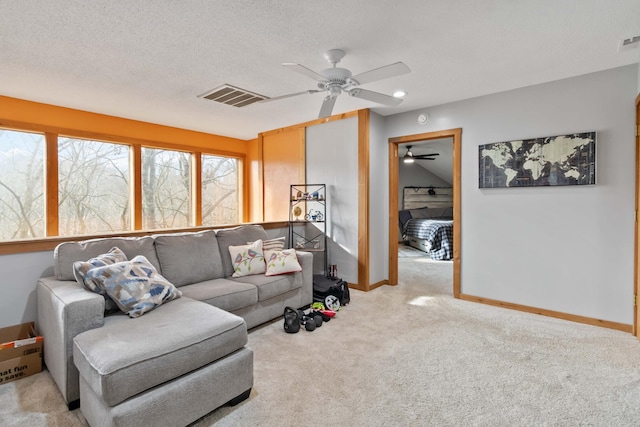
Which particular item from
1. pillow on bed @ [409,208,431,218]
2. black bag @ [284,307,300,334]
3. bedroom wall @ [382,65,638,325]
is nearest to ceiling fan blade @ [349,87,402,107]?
bedroom wall @ [382,65,638,325]

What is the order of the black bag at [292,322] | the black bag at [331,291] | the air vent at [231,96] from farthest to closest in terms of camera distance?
1. the black bag at [331,291]
2. the air vent at [231,96]
3. the black bag at [292,322]

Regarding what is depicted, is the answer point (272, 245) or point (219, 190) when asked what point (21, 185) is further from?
point (272, 245)

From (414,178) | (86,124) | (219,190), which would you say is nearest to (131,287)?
(86,124)

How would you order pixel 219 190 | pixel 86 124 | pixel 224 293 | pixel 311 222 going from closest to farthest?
1. pixel 224 293
2. pixel 86 124
3. pixel 311 222
4. pixel 219 190

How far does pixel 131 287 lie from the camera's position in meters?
2.09

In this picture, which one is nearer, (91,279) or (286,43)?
(91,279)

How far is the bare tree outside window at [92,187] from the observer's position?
13.5ft

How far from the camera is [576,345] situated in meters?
2.64

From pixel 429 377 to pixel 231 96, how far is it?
3335mm

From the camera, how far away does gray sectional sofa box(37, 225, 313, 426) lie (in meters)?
1.48

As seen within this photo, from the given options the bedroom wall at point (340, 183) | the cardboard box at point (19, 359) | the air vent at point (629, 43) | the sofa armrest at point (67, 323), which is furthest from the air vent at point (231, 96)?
the air vent at point (629, 43)

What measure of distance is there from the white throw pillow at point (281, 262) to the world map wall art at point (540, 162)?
7.61 feet

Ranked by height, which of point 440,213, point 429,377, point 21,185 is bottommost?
point 429,377

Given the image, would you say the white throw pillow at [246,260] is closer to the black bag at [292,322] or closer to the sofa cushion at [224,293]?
the sofa cushion at [224,293]
